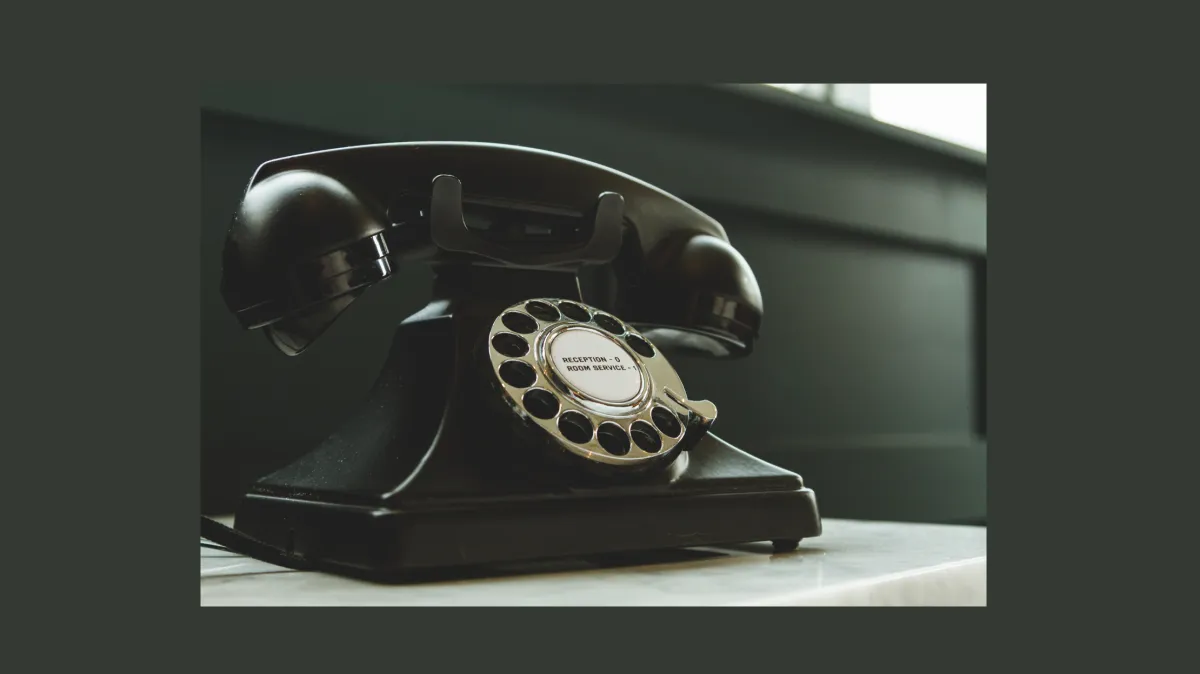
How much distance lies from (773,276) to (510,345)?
899 millimetres

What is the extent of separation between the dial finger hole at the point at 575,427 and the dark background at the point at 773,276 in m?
0.53

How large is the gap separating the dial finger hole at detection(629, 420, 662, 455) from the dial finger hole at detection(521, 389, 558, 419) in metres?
0.06

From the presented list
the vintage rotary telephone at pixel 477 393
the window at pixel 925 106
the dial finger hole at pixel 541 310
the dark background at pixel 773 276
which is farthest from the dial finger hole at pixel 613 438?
the window at pixel 925 106

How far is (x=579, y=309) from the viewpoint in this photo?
2.62 feet

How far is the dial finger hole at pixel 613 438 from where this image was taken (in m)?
0.69

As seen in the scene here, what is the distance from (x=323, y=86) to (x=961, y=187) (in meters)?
1.21

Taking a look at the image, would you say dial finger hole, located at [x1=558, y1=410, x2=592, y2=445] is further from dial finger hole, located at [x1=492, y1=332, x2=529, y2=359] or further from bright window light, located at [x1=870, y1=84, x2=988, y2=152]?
bright window light, located at [x1=870, y1=84, x2=988, y2=152]

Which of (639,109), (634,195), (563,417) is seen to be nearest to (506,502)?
(563,417)

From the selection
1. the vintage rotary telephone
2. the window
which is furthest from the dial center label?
the window

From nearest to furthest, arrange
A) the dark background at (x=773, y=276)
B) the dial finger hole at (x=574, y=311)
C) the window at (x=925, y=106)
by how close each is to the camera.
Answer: the dial finger hole at (x=574, y=311) < the dark background at (x=773, y=276) < the window at (x=925, y=106)

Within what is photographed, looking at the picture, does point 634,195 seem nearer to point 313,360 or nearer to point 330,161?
point 330,161

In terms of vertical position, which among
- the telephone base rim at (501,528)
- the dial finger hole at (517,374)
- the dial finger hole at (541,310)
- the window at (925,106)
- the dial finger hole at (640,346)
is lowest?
the telephone base rim at (501,528)

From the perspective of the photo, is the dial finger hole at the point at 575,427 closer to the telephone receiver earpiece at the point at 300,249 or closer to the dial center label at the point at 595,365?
the dial center label at the point at 595,365

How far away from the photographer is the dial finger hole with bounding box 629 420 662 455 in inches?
27.6
